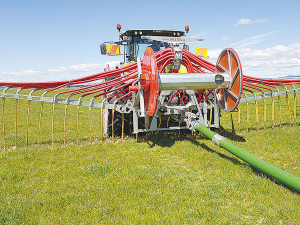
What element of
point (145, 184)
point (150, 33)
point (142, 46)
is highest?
point (150, 33)

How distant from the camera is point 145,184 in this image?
3.80m

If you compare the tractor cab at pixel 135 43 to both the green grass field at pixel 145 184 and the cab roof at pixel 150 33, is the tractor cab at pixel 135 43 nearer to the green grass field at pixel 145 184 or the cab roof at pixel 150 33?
the cab roof at pixel 150 33

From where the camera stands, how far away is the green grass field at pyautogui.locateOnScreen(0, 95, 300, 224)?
3.00 m

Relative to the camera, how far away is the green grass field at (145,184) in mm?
2996

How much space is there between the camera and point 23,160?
497 cm

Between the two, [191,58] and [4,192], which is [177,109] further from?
[4,192]

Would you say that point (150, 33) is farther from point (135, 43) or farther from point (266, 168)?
point (266, 168)

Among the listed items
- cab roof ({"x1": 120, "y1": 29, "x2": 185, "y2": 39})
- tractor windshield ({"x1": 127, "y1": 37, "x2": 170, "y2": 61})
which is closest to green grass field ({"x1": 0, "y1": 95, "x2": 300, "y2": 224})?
tractor windshield ({"x1": 127, "y1": 37, "x2": 170, "y2": 61})

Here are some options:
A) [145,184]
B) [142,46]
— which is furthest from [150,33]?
[145,184]

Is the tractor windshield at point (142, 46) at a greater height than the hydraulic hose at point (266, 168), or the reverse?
the tractor windshield at point (142, 46)

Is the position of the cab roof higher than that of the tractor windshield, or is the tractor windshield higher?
the cab roof

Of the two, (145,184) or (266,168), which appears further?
(145,184)

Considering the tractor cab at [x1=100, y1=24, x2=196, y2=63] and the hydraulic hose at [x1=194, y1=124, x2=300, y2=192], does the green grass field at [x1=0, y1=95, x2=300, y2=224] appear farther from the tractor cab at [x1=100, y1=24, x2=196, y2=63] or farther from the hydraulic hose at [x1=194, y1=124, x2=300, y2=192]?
the tractor cab at [x1=100, y1=24, x2=196, y2=63]

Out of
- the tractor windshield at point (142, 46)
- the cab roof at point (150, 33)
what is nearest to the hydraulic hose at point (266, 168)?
the tractor windshield at point (142, 46)
